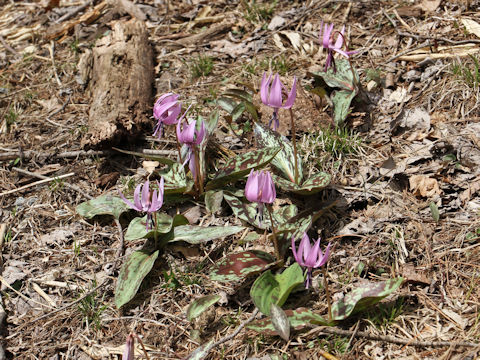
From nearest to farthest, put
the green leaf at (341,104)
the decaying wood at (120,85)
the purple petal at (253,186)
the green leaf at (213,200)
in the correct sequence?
the purple petal at (253,186) < the green leaf at (213,200) < the green leaf at (341,104) < the decaying wood at (120,85)

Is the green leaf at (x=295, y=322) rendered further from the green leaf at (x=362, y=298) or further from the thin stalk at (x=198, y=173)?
the thin stalk at (x=198, y=173)

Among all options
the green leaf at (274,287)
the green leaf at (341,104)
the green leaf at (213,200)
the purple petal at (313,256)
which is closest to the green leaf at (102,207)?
the green leaf at (213,200)

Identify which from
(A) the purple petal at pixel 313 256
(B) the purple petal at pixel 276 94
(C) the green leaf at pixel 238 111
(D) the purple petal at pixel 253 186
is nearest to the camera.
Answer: (A) the purple petal at pixel 313 256

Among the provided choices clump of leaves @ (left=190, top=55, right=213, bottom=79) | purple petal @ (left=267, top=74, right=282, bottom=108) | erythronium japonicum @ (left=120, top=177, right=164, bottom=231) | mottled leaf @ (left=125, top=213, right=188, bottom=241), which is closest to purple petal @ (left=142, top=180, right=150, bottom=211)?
erythronium japonicum @ (left=120, top=177, right=164, bottom=231)

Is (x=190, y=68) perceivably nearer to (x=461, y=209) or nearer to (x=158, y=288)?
(x=158, y=288)

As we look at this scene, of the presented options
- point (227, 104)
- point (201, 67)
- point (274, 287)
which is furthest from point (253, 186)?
point (201, 67)

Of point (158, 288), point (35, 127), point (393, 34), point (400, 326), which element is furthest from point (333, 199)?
point (35, 127)

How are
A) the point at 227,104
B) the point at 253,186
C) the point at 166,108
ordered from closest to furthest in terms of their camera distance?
the point at 253,186 → the point at 166,108 → the point at 227,104

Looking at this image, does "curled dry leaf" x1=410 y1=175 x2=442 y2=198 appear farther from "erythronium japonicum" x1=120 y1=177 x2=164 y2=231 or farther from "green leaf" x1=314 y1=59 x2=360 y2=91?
"erythronium japonicum" x1=120 y1=177 x2=164 y2=231

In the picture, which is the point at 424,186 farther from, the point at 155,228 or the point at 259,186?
the point at 155,228
